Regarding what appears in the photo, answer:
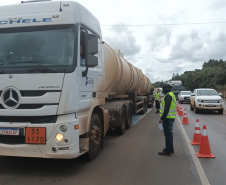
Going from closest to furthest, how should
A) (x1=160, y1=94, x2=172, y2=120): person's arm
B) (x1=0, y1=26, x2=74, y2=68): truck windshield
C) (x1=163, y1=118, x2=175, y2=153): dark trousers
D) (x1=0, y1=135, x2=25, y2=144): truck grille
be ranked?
(x1=0, y1=135, x2=25, y2=144): truck grille → (x1=0, y1=26, x2=74, y2=68): truck windshield → (x1=160, y1=94, x2=172, y2=120): person's arm → (x1=163, y1=118, x2=175, y2=153): dark trousers

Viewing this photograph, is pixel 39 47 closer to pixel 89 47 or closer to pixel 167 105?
pixel 89 47

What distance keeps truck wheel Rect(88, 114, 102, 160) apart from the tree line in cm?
2926

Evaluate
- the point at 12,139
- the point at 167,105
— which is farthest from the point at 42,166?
the point at 167,105

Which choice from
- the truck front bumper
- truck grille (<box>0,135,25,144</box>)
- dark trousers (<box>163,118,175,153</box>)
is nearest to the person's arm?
dark trousers (<box>163,118,175,153</box>)

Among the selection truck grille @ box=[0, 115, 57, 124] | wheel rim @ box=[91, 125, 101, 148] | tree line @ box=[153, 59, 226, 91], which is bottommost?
wheel rim @ box=[91, 125, 101, 148]

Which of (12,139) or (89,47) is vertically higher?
(89,47)

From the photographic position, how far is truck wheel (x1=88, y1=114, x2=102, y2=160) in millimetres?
5509

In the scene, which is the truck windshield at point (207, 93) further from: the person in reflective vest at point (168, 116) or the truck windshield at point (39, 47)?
the truck windshield at point (39, 47)

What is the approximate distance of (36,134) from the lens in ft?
14.6

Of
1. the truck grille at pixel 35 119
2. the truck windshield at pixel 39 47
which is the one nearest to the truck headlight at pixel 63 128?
the truck grille at pixel 35 119

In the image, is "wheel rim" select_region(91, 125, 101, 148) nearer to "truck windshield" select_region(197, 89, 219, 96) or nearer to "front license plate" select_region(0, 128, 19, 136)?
"front license plate" select_region(0, 128, 19, 136)

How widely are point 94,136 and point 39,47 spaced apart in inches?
90.1

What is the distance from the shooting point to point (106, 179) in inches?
179

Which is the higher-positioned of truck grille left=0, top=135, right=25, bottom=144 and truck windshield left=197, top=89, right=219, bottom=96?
truck windshield left=197, top=89, right=219, bottom=96
